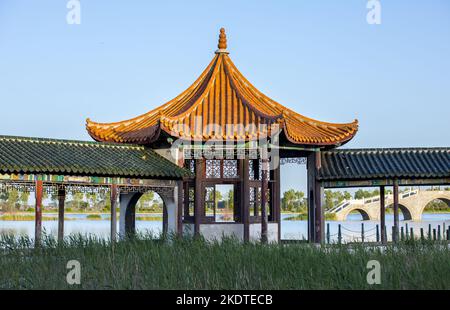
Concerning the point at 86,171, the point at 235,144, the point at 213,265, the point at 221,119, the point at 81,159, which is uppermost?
the point at 221,119

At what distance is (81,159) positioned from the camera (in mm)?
19125

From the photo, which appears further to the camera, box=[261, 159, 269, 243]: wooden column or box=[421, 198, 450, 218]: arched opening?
box=[421, 198, 450, 218]: arched opening

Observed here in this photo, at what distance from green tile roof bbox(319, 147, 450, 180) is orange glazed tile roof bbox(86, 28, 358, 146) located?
695 millimetres

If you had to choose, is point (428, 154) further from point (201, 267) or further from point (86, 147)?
point (201, 267)

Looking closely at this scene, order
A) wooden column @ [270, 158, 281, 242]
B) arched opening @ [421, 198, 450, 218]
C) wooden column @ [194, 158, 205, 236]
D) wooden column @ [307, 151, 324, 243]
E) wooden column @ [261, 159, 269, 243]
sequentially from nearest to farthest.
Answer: wooden column @ [261, 159, 269, 243] < wooden column @ [194, 158, 205, 236] < wooden column @ [270, 158, 281, 242] < wooden column @ [307, 151, 324, 243] < arched opening @ [421, 198, 450, 218]

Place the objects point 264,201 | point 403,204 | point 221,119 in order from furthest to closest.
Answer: point 403,204, point 221,119, point 264,201

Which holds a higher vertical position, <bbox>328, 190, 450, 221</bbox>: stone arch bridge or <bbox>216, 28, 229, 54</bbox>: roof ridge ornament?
<bbox>216, 28, 229, 54</bbox>: roof ridge ornament

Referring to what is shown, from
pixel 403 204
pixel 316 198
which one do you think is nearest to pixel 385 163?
pixel 316 198

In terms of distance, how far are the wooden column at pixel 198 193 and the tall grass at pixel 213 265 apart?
435 cm

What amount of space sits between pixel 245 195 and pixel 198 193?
3.91ft

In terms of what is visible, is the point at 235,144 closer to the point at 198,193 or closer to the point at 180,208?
the point at 198,193

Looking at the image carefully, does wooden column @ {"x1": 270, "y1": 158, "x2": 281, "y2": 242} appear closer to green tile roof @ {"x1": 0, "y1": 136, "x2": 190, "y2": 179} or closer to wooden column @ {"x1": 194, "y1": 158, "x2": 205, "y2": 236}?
wooden column @ {"x1": 194, "y1": 158, "x2": 205, "y2": 236}

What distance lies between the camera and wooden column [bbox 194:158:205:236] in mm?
20453

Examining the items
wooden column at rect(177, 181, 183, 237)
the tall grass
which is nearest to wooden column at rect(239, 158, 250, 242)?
wooden column at rect(177, 181, 183, 237)
